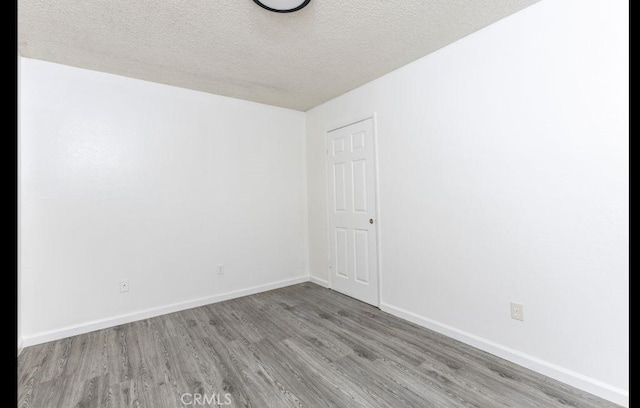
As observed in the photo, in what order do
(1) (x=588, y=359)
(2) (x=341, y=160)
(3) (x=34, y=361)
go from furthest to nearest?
(2) (x=341, y=160)
(3) (x=34, y=361)
(1) (x=588, y=359)

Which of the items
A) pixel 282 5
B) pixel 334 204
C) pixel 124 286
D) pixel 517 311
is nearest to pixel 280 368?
pixel 517 311

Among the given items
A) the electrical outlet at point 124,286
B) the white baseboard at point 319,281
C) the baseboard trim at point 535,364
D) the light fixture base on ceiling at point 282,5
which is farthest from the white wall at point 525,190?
the electrical outlet at point 124,286

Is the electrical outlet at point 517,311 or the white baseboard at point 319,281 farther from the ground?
the electrical outlet at point 517,311

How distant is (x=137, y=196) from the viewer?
3135 mm

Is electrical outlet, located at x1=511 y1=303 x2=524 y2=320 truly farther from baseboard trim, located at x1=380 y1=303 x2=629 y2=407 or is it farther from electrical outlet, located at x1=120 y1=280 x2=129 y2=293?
electrical outlet, located at x1=120 y1=280 x2=129 y2=293

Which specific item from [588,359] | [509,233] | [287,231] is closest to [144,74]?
[287,231]

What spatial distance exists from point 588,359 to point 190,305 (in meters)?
3.36

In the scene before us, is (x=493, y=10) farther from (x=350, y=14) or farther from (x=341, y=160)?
(x=341, y=160)

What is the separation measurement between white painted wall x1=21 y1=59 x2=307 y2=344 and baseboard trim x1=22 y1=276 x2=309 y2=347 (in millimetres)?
18

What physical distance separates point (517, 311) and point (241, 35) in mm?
2841

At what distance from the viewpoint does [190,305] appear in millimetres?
3383

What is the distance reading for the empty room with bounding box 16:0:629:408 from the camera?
1.92 metres

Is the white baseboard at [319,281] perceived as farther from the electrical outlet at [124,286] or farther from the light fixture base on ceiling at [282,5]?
the light fixture base on ceiling at [282,5]

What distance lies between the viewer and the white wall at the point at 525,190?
184 centimetres
